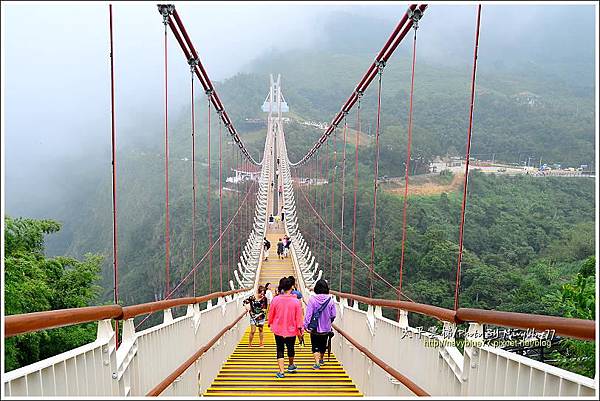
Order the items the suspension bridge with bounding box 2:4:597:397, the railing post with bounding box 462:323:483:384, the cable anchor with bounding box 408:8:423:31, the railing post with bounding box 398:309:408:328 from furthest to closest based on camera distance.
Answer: the cable anchor with bounding box 408:8:423:31 → the railing post with bounding box 398:309:408:328 → the railing post with bounding box 462:323:483:384 → the suspension bridge with bounding box 2:4:597:397

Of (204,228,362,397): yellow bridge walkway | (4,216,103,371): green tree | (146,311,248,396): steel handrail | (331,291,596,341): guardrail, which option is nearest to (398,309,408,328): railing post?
(331,291,596,341): guardrail

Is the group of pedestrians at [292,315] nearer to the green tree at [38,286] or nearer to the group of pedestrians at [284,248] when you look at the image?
the green tree at [38,286]

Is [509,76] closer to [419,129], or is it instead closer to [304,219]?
[419,129]

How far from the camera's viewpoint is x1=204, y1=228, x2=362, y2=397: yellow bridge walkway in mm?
3605

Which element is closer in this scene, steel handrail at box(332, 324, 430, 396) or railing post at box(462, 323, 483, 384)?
railing post at box(462, 323, 483, 384)

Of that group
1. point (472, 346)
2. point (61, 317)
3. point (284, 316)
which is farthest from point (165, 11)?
point (472, 346)

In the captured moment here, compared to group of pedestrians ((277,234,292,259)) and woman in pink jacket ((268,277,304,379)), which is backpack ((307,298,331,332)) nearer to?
woman in pink jacket ((268,277,304,379))

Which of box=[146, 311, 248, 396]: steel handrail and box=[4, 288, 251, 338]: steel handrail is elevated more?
box=[4, 288, 251, 338]: steel handrail

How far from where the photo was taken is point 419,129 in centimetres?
3409

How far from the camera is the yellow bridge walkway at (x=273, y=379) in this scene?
361 cm

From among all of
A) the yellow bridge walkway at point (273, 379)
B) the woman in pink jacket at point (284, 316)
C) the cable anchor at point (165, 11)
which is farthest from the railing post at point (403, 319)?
the cable anchor at point (165, 11)

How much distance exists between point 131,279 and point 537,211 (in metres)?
20.4

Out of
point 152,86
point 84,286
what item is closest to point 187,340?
point 84,286

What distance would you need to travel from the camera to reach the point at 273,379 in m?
4.01
